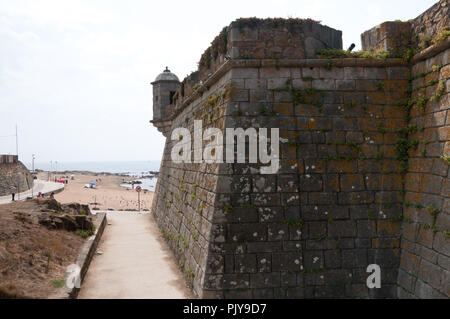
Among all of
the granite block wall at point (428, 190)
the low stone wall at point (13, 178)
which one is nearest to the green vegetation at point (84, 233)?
the granite block wall at point (428, 190)

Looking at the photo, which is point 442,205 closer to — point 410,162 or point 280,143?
point 410,162

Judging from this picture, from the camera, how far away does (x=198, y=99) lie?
967 centimetres

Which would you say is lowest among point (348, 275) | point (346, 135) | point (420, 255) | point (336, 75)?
point (348, 275)

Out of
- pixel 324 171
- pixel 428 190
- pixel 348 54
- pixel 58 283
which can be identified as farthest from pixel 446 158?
pixel 58 283

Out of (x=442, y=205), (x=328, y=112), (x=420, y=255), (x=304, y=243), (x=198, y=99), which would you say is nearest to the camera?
(x=442, y=205)

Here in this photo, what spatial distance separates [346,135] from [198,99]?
4.61 metres

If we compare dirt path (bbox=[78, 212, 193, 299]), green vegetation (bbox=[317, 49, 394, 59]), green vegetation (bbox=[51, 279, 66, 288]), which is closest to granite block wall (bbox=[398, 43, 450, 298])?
green vegetation (bbox=[317, 49, 394, 59])

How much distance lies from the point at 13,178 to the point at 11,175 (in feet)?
1.08

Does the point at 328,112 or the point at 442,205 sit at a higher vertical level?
the point at 328,112

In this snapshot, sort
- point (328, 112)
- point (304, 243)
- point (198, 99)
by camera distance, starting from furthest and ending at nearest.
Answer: point (198, 99)
point (328, 112)
point (304, 243)

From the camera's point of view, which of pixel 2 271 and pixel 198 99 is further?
pixel 198 99

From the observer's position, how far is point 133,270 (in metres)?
8.40

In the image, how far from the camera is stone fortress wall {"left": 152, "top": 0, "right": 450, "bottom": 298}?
231 inches
